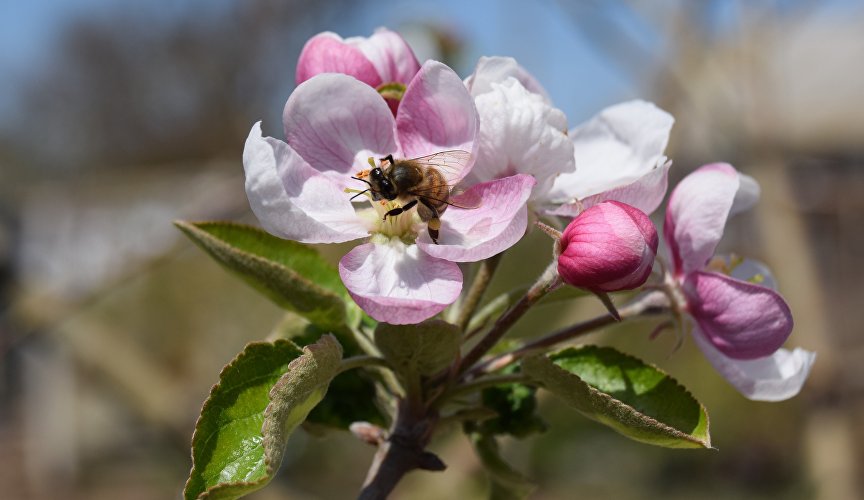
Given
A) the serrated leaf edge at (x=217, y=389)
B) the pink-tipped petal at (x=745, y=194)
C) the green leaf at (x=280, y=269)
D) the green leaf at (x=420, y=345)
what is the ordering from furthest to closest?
the pink-tipped petal at (x=745, y=194)
the green leaf at (x=280, y=269)
the green leaf at (x=420, y=345)
the serrated leaf edge at (x=217, y=389)

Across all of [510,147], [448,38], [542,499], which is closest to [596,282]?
[510,147]

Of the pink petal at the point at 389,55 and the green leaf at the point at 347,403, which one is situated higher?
the pink petal at the point at 389,55

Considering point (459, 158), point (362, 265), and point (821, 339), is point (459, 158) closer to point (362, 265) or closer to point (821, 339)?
point (362, 265)

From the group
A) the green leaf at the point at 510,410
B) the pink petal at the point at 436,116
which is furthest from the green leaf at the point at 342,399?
the pink petal at the point at 436,116

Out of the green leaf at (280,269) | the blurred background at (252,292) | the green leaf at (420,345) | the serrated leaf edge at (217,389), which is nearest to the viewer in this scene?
the serrated leaf edge at (217,389)

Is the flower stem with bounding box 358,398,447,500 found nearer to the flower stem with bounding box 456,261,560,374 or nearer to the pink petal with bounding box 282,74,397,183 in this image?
the flower stem with bounding box 456,261,560,374

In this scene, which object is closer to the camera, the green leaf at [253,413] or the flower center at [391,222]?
the green leaf at [253,413]

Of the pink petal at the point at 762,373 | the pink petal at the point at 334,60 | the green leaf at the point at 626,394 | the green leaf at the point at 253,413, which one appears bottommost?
the pink petal at the point at 762,373

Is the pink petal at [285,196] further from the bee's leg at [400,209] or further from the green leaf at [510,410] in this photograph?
the green leaf at [510,410]

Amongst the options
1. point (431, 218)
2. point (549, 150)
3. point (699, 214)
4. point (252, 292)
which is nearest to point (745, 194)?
point (699, 214)
